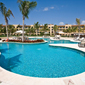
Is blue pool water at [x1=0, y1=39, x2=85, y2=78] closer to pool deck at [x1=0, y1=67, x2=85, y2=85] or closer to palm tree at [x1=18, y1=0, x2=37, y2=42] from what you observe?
pool deck at [x1=0, y1=67, x2=85, y2=85]

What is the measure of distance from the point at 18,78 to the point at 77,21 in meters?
30.3

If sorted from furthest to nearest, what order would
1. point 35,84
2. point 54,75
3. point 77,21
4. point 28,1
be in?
point 77,21 < point 28,1 < point 54,75 < point 35,84

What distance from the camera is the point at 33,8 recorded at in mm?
18328

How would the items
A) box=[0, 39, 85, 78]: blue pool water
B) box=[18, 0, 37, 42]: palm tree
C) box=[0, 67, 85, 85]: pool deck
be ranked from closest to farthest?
box=[0, 67, 85, 85]: pool deck, box=[0, 39, 85, 78]: blue pool water, box=[18, 0, 37, 42]: palm tree

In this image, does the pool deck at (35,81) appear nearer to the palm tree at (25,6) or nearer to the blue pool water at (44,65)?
the blue pool water at (44,65)

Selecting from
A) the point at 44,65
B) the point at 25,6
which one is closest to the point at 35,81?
the point at 44,65

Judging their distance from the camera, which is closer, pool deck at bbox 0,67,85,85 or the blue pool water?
pool deck at bbox 0,67,85,85

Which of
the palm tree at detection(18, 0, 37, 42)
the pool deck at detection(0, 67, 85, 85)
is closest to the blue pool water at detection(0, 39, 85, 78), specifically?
the pool deck at detection(0, 67, 85, 85)

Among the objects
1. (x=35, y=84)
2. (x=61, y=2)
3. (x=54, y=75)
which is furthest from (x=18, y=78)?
(x=61, y=2)

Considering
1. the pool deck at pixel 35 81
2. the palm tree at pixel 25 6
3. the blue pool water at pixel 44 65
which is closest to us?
the pool deck at pixel 35 81

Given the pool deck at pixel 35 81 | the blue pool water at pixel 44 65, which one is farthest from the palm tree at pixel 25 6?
the pool deck at pixel 35 81

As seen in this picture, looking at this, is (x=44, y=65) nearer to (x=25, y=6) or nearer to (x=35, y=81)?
(x=35, y=81)

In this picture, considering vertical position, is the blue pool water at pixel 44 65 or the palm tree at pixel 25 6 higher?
the palm tree at pixel 25 6

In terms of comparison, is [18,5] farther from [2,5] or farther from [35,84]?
[35,84]
